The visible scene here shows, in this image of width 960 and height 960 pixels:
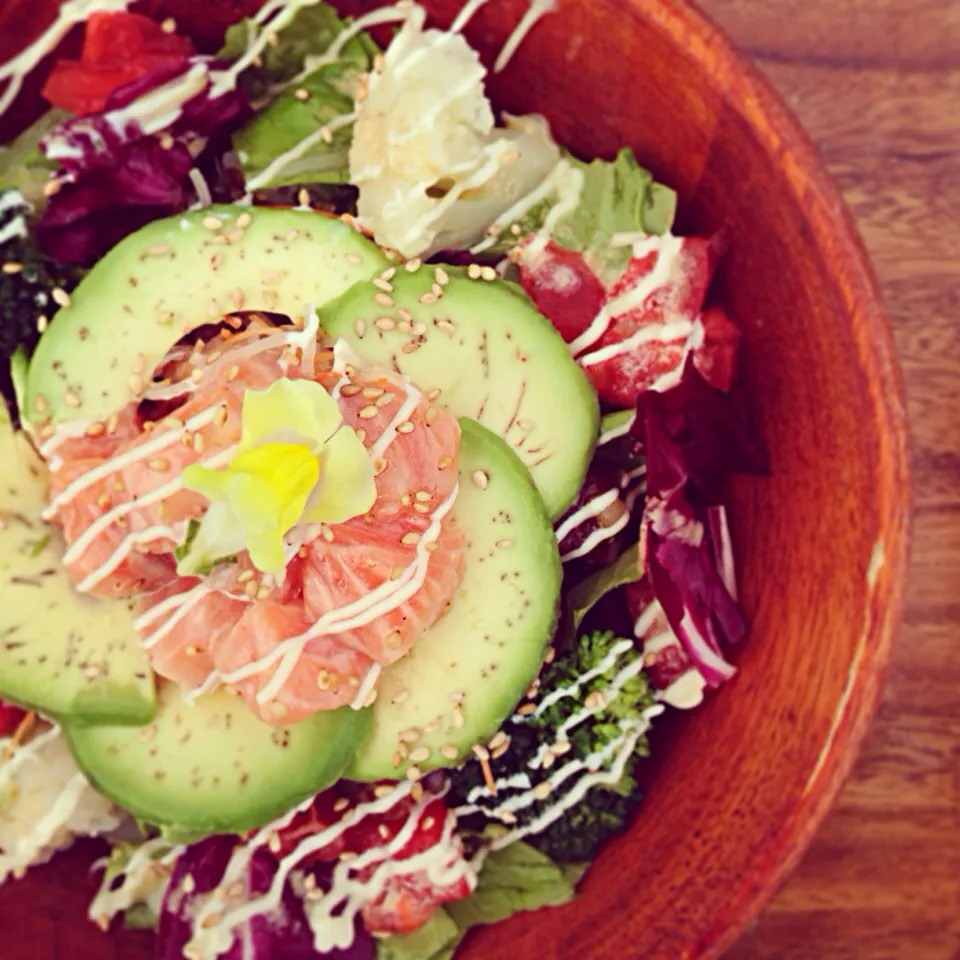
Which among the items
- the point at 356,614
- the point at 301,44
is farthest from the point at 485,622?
the point at 301,44

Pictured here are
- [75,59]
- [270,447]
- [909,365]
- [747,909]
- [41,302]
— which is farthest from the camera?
[909,365]

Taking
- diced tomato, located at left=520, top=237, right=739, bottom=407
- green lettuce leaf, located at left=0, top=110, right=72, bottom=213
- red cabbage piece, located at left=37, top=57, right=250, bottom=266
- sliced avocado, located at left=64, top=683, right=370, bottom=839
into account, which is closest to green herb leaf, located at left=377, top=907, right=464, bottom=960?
sliced avocado, located at left=64, top=683, right=370, bottom=839

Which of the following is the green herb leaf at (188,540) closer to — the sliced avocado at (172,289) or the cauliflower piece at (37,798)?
the sliced avocado at (172,289)

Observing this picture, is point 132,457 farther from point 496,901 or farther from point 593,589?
point 496,901

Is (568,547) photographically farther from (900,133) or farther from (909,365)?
(900,133)

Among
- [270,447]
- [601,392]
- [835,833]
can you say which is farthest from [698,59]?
[835,833]

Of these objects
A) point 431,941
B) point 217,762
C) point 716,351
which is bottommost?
point 431,941
